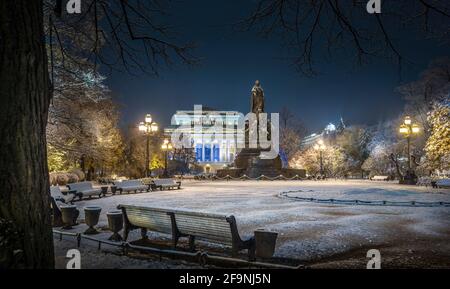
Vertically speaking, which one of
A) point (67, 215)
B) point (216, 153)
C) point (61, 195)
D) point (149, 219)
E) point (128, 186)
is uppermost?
point (216, 153)

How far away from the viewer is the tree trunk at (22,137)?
13.2ft

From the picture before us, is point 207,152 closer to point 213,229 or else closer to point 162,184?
point 162,184

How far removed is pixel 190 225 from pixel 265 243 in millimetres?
1472

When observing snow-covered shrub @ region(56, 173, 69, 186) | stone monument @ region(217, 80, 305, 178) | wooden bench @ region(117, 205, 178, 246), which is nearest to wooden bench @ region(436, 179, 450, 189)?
stone monument @ region(217, 80, 305, 178)

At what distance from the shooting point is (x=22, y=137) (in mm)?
4094

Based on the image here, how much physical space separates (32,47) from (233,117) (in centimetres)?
10885

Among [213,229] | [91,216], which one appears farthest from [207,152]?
[213,229]

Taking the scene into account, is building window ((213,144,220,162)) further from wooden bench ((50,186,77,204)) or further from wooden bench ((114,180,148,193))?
wooden bench ((50,186,77,204))

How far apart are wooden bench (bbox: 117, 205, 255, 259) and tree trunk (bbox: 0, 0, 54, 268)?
2.58 meters

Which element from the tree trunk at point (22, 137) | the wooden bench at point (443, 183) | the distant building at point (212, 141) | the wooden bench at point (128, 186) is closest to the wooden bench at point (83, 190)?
the wooden bench at point (128, 186)

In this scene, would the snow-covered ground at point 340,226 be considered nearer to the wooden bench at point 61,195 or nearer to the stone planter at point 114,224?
the stone planter at point 114,224

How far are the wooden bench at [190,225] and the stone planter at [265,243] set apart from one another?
0.43 ft

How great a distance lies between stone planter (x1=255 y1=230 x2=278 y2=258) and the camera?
228 inches
